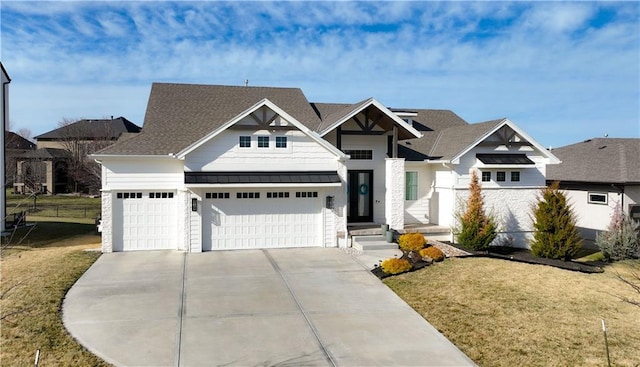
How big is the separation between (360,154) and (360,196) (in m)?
1.84

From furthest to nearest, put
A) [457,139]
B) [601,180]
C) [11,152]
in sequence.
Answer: [11,152] → [601,180] → [457,139]

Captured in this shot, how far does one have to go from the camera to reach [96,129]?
162 feet

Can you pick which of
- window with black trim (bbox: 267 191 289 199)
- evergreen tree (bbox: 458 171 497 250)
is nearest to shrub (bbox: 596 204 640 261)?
evergreen tree (bbox: 458 171 497 250)

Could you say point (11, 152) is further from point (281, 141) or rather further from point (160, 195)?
point (281, 141)

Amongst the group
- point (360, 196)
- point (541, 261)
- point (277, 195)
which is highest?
point (277, 195)

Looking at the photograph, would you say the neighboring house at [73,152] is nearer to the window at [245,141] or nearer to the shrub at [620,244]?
the window at [245,141]

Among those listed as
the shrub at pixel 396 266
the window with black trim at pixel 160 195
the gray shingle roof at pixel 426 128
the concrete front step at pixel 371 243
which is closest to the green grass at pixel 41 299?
the window with black trim at pixel 160 195

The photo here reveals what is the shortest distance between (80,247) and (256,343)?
42.1 feet

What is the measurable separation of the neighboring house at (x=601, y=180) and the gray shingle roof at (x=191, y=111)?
1368 cm

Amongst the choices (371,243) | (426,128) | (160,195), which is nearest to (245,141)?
(160,195)

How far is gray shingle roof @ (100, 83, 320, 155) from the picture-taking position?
60.1 ft

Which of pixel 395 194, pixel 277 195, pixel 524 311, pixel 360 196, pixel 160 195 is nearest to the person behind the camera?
pixel 524 311

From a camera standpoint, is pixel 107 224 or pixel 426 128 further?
pixel 426 128

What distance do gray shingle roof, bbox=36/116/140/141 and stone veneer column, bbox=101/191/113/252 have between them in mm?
33187
